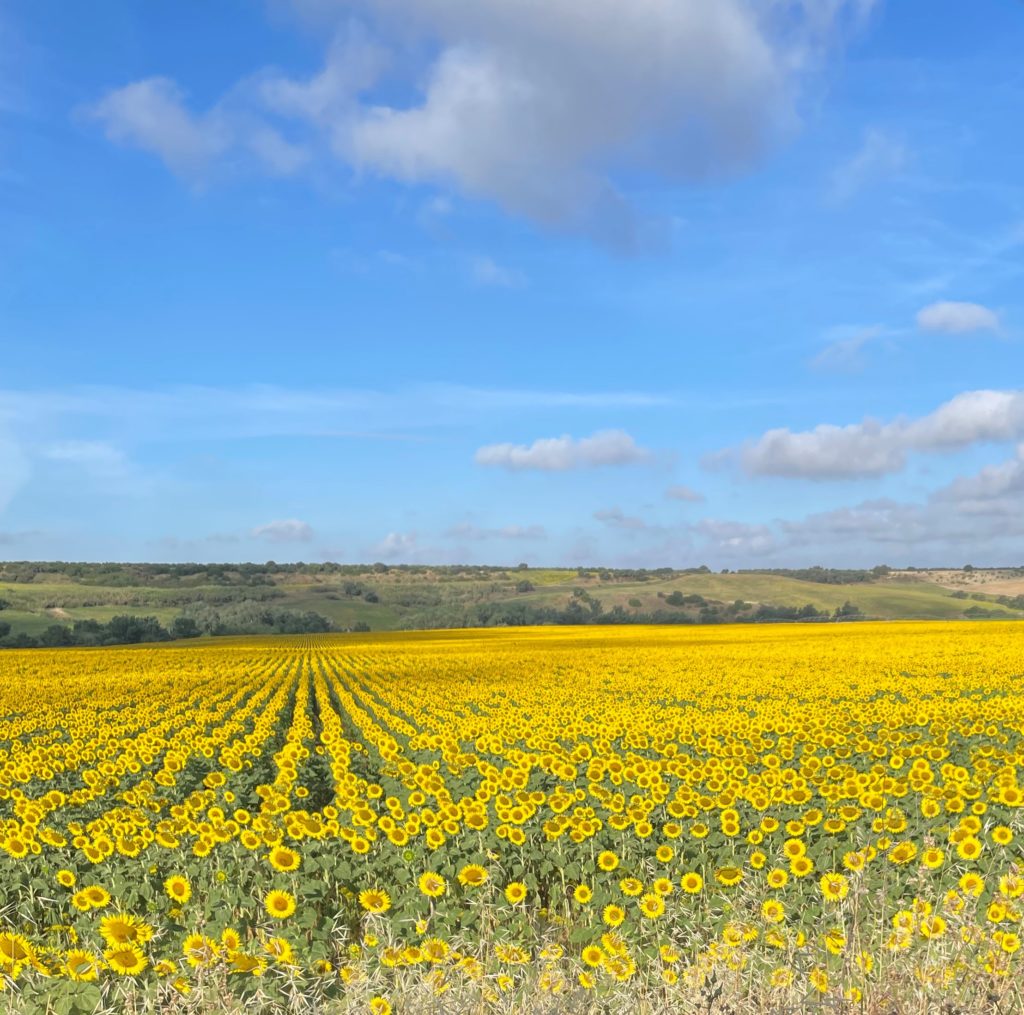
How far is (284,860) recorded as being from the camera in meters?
6.92

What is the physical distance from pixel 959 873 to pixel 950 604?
430 feet

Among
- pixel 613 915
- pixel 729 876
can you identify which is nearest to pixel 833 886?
pixel 729 876

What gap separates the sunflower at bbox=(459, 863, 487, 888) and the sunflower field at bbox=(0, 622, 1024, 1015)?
2 centimetres

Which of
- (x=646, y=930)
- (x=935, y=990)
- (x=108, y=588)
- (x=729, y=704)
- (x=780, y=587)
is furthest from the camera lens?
(x=108, y=588)

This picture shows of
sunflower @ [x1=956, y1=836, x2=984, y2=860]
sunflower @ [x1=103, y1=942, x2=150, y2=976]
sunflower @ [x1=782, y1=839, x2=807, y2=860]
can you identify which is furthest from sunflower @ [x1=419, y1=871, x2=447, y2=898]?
sunflower @ [x1=956, y1=836, x2=984, y2=860]

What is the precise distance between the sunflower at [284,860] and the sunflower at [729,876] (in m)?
3.35

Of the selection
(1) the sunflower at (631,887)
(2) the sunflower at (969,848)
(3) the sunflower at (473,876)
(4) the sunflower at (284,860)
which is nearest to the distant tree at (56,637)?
(4) the sunflower at (284,860)

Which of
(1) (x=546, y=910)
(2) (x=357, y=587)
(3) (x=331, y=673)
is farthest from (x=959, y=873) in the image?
(2) (x=357, y=587)

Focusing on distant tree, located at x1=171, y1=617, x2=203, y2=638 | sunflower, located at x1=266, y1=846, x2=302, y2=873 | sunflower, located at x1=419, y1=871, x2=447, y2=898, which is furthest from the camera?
distant tree, located at x1=171, y1=617, x2=203, y2=638

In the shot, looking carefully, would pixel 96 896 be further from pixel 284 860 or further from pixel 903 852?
pixel 903 852

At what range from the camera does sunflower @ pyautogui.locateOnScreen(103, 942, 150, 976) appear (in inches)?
199

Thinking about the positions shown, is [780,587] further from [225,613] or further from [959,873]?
[959,873]

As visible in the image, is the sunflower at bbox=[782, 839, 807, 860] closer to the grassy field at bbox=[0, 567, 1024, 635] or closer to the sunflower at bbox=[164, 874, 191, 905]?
the sunflower at bbox=[164, 874, 191, 905]

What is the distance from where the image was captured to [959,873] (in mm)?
7363
